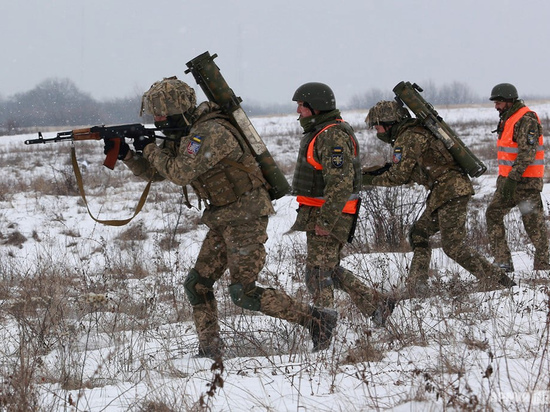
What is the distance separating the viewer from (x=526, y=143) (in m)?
6.20

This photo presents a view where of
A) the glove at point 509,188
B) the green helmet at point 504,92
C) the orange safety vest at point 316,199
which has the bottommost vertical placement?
the glove at point 509,188

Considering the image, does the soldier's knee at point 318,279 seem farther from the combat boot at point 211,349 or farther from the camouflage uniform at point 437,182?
the camouflage uniform at point 437,182

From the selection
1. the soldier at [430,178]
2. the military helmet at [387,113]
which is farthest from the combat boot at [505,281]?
the military helmet at [387,113]

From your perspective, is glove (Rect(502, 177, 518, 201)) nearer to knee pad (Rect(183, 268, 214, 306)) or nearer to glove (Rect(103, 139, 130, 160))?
knee pad (Rect(183, 268, 214, 306))

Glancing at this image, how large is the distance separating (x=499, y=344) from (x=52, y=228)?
305 inches

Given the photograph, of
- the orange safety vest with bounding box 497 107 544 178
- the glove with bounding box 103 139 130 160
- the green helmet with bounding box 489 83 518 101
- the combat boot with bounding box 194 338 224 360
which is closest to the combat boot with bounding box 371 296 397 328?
the combat boot with bounding box 194 338 224 360

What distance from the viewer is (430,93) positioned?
290 ft

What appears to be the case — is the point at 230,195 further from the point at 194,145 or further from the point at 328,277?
the point at 328,277

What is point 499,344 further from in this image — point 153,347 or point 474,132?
point 474,132

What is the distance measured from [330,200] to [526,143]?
302 cm

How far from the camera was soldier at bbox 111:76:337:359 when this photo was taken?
3.82 metres

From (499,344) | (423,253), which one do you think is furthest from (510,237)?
(499,344)

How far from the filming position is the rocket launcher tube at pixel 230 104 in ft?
13.3

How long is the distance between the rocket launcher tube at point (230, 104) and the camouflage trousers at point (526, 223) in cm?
337
